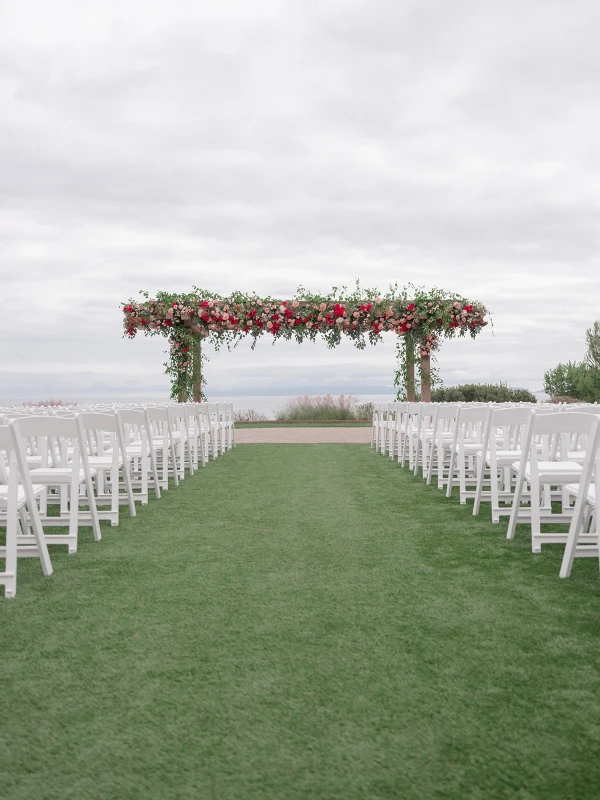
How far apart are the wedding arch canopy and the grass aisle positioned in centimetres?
1247

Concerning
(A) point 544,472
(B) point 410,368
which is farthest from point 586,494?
(B) point 410,368

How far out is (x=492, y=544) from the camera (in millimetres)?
4668

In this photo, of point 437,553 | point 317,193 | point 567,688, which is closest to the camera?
point 567,688

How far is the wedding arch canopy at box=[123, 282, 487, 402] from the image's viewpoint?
16906 mm

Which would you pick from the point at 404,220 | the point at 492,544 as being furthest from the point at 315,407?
the point at 492,544

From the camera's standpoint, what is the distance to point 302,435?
15.7 metres

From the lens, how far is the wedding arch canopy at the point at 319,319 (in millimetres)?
16906

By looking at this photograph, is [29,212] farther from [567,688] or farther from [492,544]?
[567,688]

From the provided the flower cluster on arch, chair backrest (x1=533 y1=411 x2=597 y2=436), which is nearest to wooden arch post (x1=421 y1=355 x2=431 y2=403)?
the flower cluster on arch

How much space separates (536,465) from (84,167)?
12.5 m

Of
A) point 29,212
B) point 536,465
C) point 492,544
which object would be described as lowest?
point 492,544

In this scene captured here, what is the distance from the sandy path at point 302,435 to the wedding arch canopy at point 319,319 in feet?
6.25

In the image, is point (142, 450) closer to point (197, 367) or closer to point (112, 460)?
point (112, 460)

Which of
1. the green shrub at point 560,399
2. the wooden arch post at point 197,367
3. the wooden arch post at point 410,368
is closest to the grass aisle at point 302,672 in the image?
the wooden arch post at point 410,368
